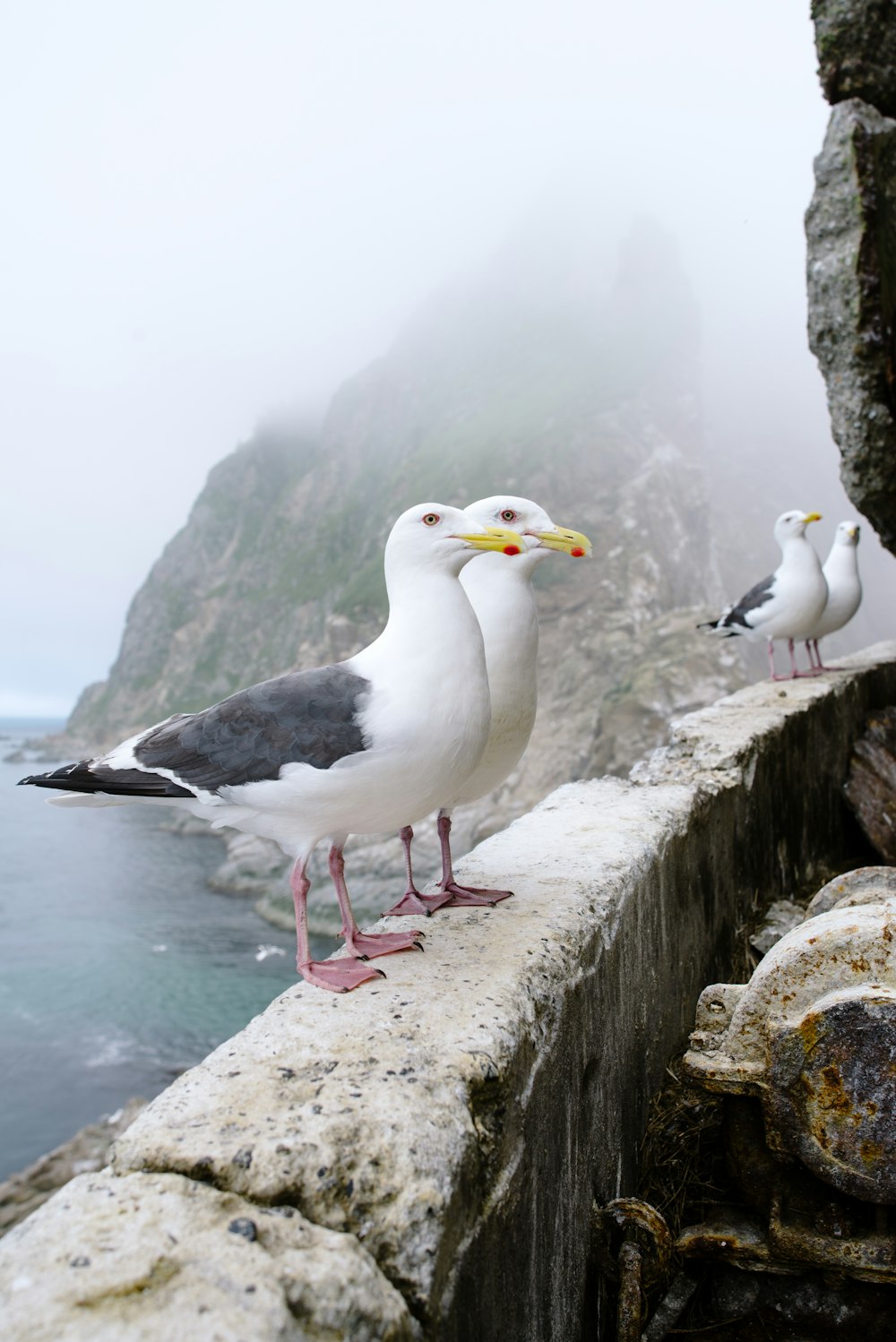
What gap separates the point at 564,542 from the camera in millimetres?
3168

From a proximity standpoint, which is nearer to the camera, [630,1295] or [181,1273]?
[181,1273]

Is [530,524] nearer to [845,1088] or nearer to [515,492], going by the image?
[845,1088]

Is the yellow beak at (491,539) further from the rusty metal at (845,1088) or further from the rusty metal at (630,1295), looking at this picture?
the rusty metal at (630,1295)

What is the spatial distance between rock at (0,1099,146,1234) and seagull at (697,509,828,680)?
18790 mm

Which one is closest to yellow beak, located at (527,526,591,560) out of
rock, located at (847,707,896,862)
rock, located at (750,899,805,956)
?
rock, located at (750,899,805,956)

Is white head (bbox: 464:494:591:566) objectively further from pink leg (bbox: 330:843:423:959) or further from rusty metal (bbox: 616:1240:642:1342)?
rusty metal (bbox: 616:1240:642:1342)

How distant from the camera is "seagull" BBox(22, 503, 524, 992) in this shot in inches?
94.5

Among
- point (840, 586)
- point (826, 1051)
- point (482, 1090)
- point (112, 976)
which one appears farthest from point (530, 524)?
point (112, 976)

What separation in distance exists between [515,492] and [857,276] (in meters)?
69.3

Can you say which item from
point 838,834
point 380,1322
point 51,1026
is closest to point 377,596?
point 51,1026

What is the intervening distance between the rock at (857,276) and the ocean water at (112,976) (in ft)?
89.3

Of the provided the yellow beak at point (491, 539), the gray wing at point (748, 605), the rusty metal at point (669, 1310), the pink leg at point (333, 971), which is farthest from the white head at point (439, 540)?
the gray wing at point (748, 605)

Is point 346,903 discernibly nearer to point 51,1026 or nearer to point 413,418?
point 51,1026

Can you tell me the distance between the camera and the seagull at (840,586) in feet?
29.7
